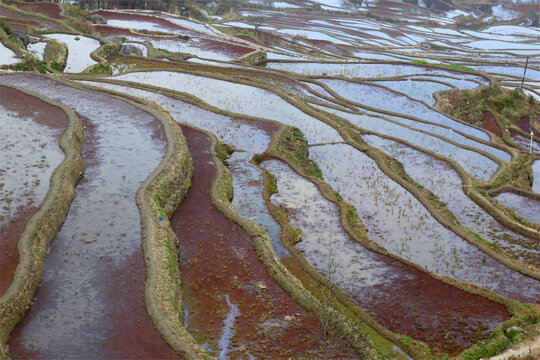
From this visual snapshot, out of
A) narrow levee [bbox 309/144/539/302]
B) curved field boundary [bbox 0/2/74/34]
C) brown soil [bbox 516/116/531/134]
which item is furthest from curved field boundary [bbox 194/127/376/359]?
curved field boundary [bbox 0/2/74/34]

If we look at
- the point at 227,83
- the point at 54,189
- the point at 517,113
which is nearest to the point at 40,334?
the point at 54,189

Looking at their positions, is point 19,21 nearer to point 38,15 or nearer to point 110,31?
point 38,15

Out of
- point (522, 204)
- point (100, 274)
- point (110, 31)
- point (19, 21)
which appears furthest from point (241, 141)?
point (110, 31)

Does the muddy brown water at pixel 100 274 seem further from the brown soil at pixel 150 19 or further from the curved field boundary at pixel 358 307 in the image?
the brown soil at pixel 150 19

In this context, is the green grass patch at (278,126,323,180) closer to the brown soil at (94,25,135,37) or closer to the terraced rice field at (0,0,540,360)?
the terraced rice field at (0,0,540,360)

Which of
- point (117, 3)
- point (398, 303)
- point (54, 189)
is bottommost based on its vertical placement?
point (398, 303)

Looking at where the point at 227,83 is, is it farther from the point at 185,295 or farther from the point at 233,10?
the point at 233,10

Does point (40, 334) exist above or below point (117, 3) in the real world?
below

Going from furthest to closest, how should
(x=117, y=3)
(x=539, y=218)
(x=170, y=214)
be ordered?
1. (x=117, y=3)
2. (x=539, y=218)
3. (x=170, y=214)
